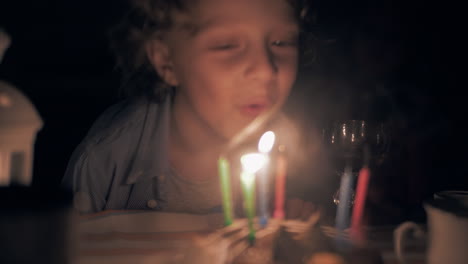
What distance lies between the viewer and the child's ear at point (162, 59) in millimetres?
1955

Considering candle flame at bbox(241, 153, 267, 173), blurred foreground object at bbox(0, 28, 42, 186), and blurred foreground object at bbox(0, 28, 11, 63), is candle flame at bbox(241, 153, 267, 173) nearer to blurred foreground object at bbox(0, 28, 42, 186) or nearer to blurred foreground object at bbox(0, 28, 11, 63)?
blurred foreground object at bbox(0, 28, 42, 186)

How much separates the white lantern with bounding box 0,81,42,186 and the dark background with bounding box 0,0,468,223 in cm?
18

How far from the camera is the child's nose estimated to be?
5.26ft

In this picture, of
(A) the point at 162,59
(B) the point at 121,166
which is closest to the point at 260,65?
(A) the point at 162,59

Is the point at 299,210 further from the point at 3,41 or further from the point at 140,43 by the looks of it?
the point at 3,41

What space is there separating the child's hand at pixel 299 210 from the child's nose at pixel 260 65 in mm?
657

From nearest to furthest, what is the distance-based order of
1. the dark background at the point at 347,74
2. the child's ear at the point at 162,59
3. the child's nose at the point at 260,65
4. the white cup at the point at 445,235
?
the white cup at the point at 445,235
the child's nose at the point at 260,65
the child's ear at the point at 162,59
the dark background at the point at 347,74

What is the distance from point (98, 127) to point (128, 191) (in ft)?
1.17

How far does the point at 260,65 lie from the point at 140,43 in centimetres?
84

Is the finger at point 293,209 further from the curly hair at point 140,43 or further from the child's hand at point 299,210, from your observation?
the curly hair at point 140,43

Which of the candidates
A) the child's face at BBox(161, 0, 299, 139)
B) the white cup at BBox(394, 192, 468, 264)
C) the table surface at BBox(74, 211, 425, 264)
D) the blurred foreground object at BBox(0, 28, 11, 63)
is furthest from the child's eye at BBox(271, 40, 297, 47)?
the blurred foreground object at BBox(0, 28, 11, 63)

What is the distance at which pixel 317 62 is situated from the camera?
259 cm

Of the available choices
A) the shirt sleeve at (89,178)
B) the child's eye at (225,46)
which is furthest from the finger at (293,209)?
the shirt sleeve at (89,178)

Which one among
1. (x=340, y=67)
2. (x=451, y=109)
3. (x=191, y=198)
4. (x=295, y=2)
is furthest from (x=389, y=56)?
(x=191, y=198)
